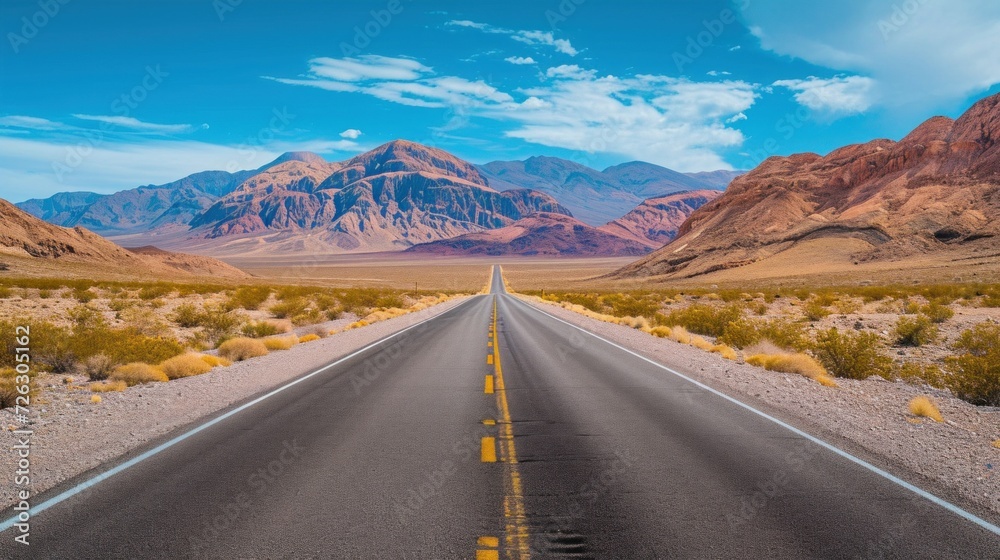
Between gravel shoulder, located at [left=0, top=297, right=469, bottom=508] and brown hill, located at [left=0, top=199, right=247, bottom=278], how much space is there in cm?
5760

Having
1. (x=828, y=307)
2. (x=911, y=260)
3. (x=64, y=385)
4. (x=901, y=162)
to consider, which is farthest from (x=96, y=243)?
(x=901, y=162)

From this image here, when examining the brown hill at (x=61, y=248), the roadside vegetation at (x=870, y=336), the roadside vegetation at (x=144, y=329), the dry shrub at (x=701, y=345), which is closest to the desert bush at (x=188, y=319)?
the roadside vegetation at (x=144, y=329)

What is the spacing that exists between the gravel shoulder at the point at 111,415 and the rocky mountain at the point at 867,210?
66.0 m

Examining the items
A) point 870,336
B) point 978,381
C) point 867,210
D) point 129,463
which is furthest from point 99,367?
point 867,210

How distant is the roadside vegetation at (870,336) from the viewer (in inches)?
450

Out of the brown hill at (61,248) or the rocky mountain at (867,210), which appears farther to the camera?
the rocky mountain at (867,210)

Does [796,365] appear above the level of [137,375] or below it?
below

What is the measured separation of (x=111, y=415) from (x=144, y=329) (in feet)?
45.7

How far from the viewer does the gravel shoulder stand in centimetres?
581

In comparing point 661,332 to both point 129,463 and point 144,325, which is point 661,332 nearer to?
point 129,463

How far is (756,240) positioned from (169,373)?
83563mm

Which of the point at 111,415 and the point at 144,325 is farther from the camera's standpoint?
the point at 144,325

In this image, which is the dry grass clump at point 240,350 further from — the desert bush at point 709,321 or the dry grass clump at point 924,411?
the desert bush at point 709,321

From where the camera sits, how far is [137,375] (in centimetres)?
1044
